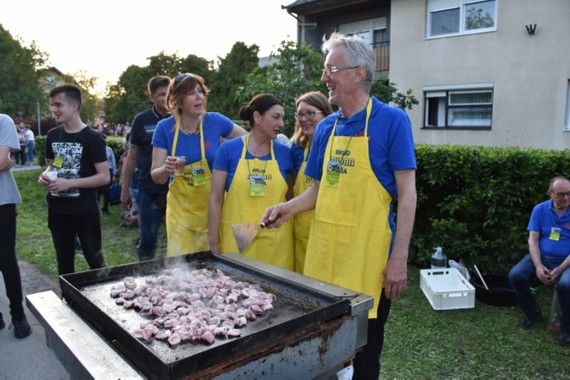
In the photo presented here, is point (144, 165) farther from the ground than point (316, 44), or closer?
closer

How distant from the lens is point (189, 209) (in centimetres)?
353

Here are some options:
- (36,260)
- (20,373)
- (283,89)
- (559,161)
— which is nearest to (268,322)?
(20,373)

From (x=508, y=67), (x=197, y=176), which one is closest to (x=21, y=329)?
(x=197, y=176)

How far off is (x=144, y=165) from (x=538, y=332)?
12.7 feet

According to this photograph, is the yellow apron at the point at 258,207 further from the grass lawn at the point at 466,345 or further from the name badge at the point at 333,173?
the grass lawn at the point at 466,345

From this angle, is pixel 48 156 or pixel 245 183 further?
pixel 48 156

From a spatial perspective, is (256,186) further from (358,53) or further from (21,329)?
(21,329)

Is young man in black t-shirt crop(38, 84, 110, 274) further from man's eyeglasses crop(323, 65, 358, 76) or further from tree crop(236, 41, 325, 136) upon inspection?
tree crop(236, 41, 325, 136)

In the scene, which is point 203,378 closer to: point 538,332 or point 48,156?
point 48,156

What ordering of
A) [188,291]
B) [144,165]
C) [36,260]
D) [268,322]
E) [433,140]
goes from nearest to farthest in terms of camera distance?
[268,322] < [188,291] < [144,165] < [36,260] < [433,140]

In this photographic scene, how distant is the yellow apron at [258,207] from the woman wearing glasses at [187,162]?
17.4 inches

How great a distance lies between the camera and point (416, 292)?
4980mm

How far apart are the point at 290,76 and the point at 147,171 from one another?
402cm

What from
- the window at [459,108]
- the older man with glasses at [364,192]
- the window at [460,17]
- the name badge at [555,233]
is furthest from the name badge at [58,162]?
the window at [460,17]
